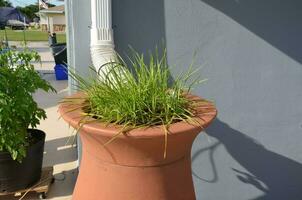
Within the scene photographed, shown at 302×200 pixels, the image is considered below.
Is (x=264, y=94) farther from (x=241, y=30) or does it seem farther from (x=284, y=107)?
(x=241, y=30)

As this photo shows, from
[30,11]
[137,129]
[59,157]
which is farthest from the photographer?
[30,11]

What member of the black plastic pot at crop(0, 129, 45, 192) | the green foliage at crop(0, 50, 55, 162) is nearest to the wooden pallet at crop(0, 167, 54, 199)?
the black plastic pot at crop(0, 129, 45, 192)

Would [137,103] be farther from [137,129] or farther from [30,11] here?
[30,11]

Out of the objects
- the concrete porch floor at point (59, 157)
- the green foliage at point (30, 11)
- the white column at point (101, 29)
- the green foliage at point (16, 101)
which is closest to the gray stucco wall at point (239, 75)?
the white column at point (101, 29)

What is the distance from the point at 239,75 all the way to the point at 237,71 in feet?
0.12

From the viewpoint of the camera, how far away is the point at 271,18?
256cm

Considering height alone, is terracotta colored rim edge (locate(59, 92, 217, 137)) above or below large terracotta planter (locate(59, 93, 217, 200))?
above

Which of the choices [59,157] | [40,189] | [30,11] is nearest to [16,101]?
[40,189]

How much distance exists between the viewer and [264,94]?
2715 mm

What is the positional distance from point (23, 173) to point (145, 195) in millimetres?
1732

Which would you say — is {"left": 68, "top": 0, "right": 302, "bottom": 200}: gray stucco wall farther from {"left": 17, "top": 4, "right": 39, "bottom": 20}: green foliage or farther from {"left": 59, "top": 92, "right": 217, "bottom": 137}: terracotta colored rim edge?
{"left": 17, "top": 4, "right": 39, "bottom": 20}: green foliage

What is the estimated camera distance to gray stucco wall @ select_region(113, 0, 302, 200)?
246 centimetres

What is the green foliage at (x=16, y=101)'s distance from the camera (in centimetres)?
238

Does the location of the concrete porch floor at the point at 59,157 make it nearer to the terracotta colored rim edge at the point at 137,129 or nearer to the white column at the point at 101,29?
the white column at the point at 101,29
